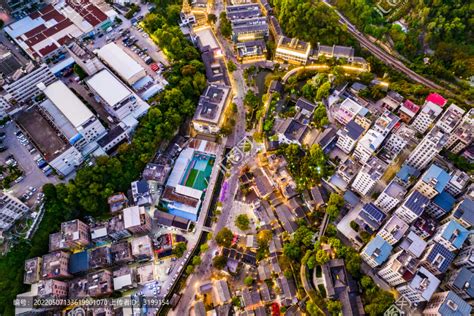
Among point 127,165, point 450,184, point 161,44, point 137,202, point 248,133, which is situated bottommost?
point 450,184

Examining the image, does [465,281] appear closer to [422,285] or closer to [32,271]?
[422,285]

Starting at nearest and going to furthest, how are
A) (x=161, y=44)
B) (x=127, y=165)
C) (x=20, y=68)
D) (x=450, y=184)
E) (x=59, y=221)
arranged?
1. (x=450, y=184)
2. (x=59, y=221)
3. (x=127, y=165)
4. (x=20, y=68)
5. (x=161, y=44)

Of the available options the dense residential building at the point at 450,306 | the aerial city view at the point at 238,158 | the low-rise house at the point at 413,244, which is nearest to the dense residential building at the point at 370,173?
the aerial city view at the point at 238,158

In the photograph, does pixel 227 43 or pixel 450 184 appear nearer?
pixel 450 184

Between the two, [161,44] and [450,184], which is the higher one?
[161,44]

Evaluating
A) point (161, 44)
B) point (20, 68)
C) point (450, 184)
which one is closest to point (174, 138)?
point (161, 44)

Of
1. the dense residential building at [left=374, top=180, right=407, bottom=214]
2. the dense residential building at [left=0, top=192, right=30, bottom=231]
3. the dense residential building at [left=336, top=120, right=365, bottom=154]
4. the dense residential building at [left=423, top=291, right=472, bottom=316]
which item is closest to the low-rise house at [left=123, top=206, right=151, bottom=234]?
the dense residential building at [left=0, top=192, right=30, bottom=231]

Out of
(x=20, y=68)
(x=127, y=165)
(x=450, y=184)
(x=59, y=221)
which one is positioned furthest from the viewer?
(x=20, y=68)

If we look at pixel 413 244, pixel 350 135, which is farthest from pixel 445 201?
pixel 350 135

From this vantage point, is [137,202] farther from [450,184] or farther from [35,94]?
[450,184]
